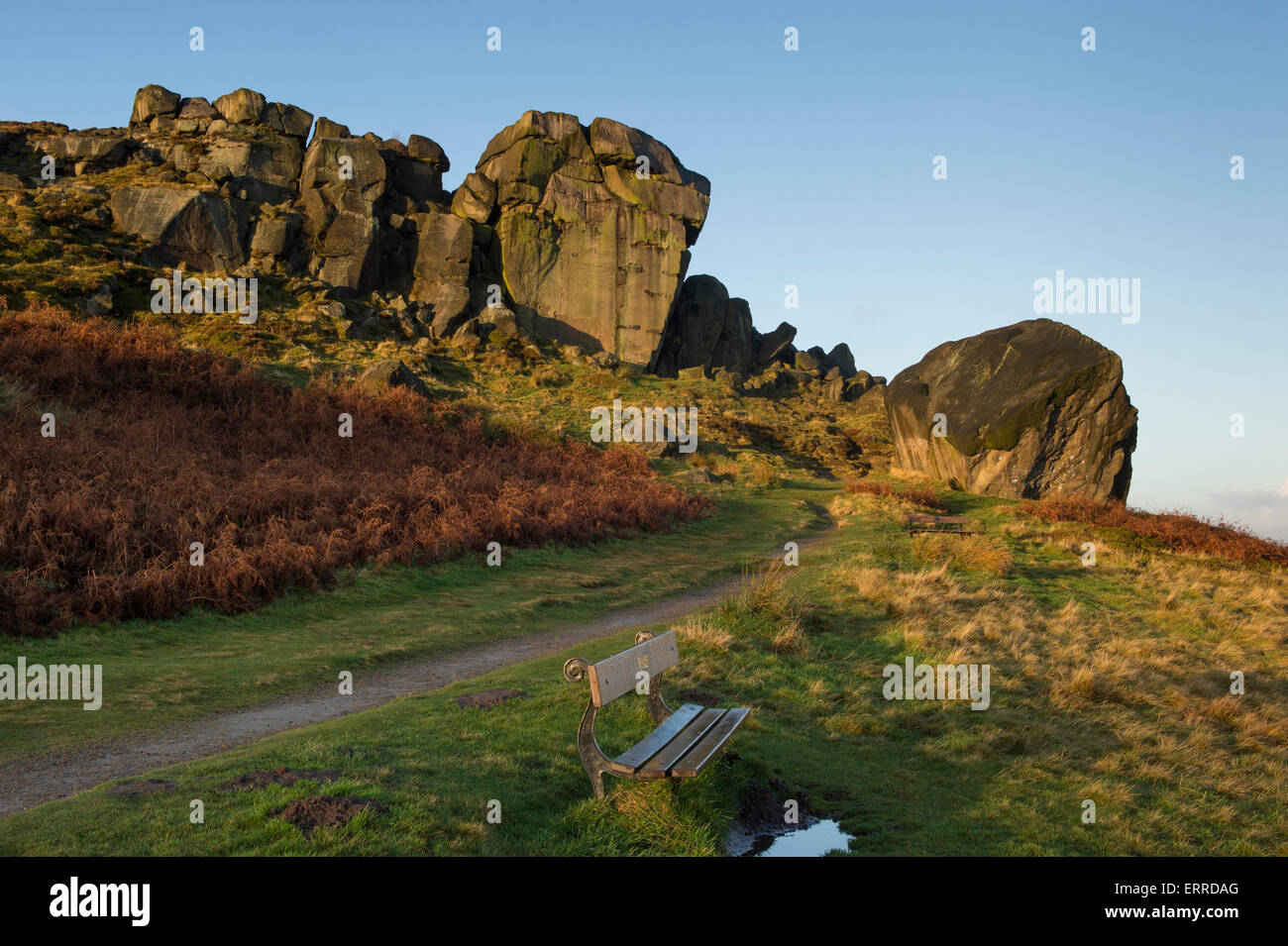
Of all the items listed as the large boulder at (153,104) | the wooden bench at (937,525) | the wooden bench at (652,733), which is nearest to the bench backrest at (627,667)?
the wooden bench at (652,733)

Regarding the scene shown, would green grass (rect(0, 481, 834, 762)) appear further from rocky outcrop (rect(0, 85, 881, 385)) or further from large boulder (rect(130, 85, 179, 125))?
large boulder (rect(130, 85, 179, 125))

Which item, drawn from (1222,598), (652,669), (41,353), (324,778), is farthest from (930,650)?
(41,353)

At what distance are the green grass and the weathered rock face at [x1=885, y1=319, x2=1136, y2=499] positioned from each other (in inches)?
509

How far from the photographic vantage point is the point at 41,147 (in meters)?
49.1

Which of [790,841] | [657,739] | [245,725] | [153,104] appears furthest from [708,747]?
[153,104]

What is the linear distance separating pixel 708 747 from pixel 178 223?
151ft

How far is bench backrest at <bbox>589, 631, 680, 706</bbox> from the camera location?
221 inches

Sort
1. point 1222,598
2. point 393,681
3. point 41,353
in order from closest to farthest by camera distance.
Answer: point 393,681
point 1222,598
point 41,353

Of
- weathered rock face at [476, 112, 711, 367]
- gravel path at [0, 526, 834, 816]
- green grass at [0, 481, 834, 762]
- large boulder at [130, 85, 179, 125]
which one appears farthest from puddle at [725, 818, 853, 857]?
large boulder at [130, 85, 179, 125]

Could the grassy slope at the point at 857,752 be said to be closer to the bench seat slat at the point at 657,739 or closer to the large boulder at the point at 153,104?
the bench seat slat at the point at 657,739

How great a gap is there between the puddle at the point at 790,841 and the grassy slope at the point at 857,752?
160mm

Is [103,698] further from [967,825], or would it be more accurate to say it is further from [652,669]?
[967,825]

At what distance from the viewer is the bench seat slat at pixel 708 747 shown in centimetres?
546

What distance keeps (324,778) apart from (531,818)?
145cm
